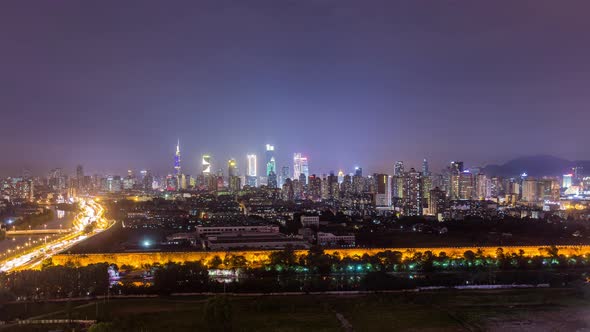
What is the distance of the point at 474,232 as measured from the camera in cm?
2791

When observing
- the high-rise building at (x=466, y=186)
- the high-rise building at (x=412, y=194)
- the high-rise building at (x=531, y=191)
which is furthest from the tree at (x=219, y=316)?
the high-rise building at (x=466, y=186)

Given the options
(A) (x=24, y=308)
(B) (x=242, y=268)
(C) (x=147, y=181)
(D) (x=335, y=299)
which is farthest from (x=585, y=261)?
(C) (x=147, y=181)

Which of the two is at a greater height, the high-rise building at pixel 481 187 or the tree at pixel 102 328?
the high-rise building at pixel 481 187

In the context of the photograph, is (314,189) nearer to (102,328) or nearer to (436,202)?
(436,202)

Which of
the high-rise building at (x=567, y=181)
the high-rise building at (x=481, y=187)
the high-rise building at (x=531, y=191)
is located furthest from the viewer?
the high-rise building at (x=567, y=181)

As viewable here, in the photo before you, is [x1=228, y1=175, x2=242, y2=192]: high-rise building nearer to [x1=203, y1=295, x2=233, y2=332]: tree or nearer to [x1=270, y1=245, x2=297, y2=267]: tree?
[x1=270, y1=245, x2=297, y2=267]: tree

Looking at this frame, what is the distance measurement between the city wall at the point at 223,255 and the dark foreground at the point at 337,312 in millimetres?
4977

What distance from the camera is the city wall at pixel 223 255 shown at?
17828 millimetres

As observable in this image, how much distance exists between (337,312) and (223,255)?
7.51 m

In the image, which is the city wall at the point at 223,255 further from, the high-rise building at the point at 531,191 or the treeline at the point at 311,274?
the high-rise building at the point at 531,191

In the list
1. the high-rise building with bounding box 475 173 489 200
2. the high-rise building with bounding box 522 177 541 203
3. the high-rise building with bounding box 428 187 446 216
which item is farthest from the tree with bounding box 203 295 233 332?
the high-rise building with bounding box 475 173 489 200

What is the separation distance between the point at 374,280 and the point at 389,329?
11.2 ft

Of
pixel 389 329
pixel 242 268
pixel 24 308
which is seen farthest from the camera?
pixel 242 268

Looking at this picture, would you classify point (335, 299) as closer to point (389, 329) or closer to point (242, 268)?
point (389, 329)
